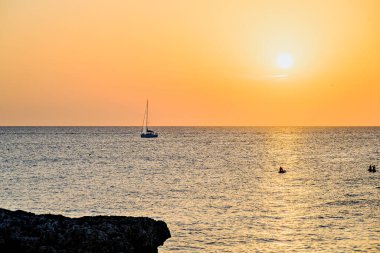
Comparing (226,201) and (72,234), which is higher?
(72,234)

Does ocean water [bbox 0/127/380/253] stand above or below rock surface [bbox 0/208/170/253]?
below

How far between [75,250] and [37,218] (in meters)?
2.40

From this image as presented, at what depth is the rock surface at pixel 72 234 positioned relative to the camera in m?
20.7

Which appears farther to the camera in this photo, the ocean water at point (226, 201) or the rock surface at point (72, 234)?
the ocean water at point (226, 201)

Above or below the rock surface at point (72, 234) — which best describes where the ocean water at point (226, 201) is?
below

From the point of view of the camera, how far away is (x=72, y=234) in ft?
69.5

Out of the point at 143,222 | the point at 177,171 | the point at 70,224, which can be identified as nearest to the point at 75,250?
the point at 70,224

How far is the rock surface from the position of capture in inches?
816

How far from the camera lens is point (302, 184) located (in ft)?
268

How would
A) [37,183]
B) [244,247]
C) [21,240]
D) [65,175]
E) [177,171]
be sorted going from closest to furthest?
[21,240], [244,247], [37,183], [65,175], [177,171]

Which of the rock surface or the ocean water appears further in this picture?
the ocean water

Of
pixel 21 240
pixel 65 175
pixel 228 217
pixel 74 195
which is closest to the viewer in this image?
pixel 21 240

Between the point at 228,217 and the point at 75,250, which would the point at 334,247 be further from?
the point at 75,250

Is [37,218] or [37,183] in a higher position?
[37,218]
